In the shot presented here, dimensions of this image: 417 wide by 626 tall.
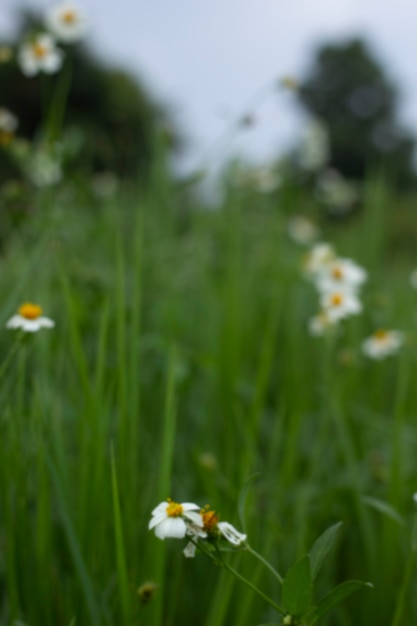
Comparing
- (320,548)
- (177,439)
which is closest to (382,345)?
(177,439)

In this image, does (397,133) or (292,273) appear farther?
(397,133)

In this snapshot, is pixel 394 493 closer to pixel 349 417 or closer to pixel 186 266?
pixel 349 417

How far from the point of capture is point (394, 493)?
0.97 meters

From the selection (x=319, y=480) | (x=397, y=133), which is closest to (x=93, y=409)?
(x=319, y=480)

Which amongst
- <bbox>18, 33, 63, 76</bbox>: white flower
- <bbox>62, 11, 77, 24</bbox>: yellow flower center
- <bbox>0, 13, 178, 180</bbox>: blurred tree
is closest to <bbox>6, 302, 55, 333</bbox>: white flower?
<bbox>18, 33, 63, 76</bbox>: white flower

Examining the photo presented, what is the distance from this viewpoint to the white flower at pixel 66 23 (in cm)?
160

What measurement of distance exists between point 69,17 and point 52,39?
0.18 feet

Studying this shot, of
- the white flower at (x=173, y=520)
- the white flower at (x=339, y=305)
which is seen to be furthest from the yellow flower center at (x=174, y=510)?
the white flower at (x=339, y=305)

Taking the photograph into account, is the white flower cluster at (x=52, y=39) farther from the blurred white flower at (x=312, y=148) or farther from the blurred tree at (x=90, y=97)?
the blurred tree at (x=90, y=97)

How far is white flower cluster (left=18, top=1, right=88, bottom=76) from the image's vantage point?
1537 millimetres

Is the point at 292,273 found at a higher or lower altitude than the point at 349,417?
higher

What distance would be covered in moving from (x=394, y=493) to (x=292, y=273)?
44.3 inches

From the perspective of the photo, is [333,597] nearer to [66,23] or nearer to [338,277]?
[338,277]

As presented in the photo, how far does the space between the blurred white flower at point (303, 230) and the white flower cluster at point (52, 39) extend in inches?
53.1
